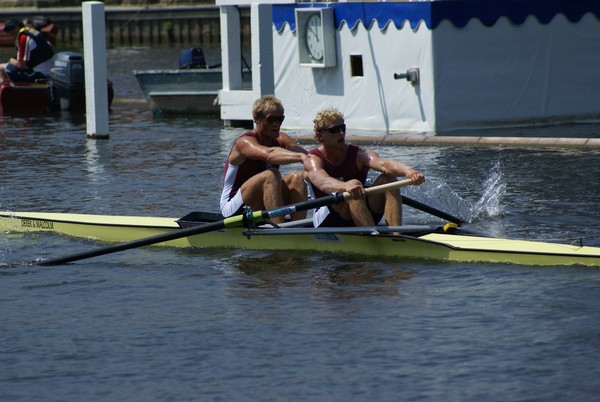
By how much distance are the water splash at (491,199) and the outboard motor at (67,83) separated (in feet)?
40.2

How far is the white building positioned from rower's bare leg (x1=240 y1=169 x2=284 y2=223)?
780cm

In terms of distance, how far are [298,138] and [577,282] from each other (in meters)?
10.4

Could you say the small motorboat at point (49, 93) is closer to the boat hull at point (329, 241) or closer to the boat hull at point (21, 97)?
the boat hull at point (21, 97)

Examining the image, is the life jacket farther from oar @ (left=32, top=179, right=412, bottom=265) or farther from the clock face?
oar @ (left=32, top=179, right=412, bottom=265)

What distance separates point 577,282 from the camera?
26.8 feet

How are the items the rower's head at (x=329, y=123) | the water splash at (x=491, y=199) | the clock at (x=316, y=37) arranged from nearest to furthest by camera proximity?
the rower's head at (x=329, y=123)
the water splash at (x=491, y=199)
the clock at (x=316, y=37)

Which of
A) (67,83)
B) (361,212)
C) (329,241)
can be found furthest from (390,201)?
(67,83)

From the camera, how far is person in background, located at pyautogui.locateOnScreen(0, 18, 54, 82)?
24516mm

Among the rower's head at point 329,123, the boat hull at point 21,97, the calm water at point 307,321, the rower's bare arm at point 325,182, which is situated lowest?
the calm water at point 307,321

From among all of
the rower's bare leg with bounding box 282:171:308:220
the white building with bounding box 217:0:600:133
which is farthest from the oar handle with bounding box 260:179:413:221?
the white building with bounding box 217:0:600:133

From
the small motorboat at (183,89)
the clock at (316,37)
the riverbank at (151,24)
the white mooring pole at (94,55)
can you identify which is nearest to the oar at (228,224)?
the clock at (316,37)

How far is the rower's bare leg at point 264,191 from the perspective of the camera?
9.70m

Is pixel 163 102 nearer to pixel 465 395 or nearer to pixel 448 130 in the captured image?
pixel 448 130

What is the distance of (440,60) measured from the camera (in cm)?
1714
